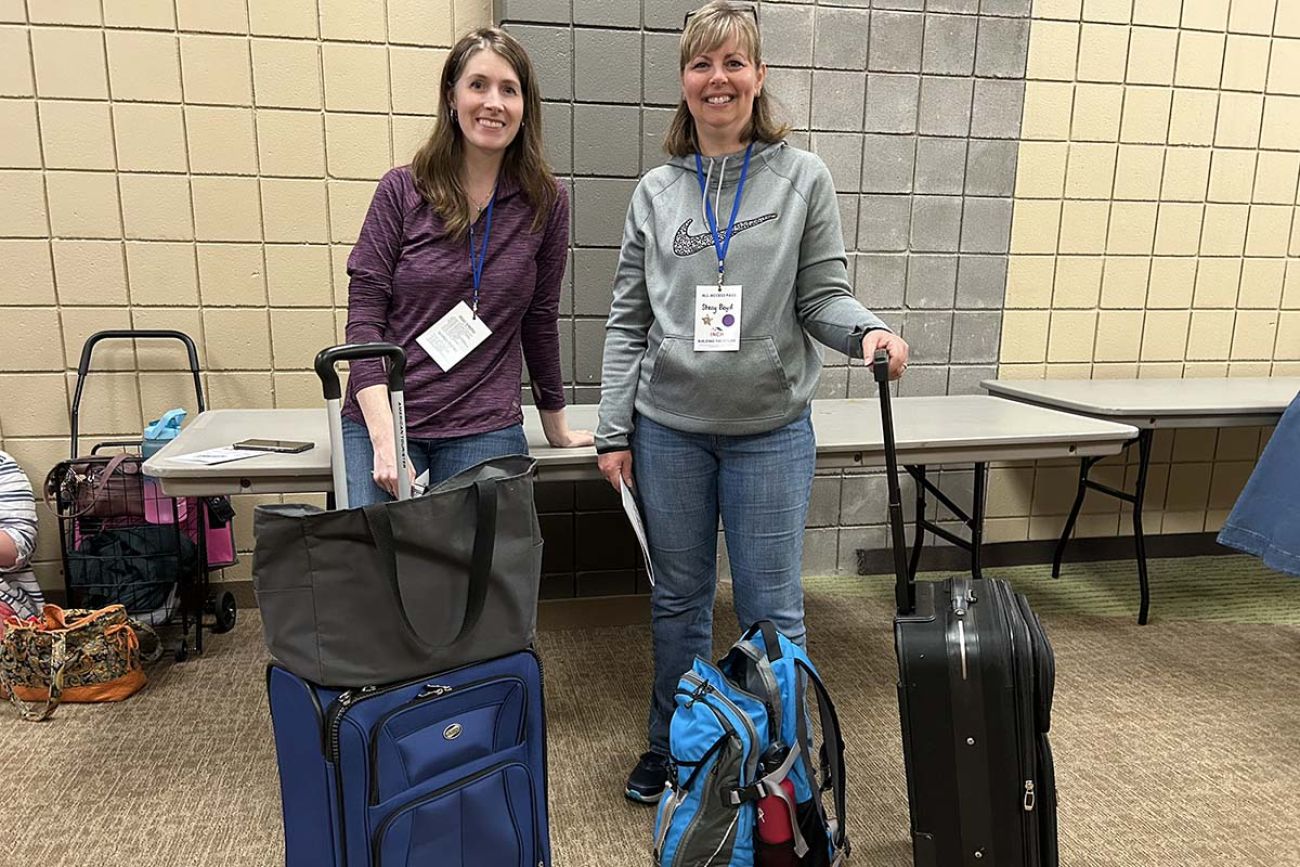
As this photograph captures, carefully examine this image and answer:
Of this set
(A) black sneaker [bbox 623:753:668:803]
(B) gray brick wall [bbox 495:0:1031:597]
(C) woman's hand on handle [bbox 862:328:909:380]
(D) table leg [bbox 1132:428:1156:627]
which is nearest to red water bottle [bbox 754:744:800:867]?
(A) black sneaker [bbox 623:753:668:803]

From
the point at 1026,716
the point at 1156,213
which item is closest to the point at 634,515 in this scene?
the point at 1026,716

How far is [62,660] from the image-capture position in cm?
226

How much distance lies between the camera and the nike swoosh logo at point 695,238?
1.65 m

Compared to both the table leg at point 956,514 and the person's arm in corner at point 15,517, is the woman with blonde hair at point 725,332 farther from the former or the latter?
the person's arm in corner at point 15,517

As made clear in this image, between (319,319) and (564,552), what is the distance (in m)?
1.08

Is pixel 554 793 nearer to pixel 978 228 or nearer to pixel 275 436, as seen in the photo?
pixel 275 436

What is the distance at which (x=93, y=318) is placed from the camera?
2.69 m

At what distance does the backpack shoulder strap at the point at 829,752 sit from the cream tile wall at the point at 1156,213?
207cm

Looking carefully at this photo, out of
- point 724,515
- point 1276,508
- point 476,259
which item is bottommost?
point 1276,508

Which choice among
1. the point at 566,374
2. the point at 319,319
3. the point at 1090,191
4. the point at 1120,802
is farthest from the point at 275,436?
the point at 1090,191

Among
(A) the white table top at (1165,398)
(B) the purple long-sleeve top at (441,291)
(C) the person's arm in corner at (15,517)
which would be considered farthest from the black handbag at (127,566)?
(A) the white table top at (1165,398)

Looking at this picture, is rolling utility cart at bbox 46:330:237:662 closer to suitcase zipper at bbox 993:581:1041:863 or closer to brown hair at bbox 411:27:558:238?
brown hair at bbox 411:27:558:238

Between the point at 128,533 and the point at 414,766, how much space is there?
1758 millimetres

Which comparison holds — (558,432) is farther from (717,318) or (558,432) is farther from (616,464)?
(717,318)
